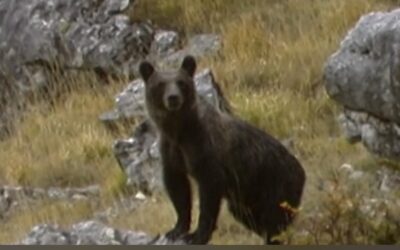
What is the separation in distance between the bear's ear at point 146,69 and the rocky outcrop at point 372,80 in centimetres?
176

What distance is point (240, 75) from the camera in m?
17.3

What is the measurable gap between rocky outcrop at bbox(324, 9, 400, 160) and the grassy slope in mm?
692

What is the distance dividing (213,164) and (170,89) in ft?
2.03

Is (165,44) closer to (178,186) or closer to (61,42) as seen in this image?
(61,42)

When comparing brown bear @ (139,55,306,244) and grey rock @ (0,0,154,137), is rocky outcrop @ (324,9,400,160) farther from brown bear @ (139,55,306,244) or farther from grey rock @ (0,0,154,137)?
grey rock @ (0,0,154,137)

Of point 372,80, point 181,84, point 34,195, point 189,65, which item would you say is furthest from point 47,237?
point 34,195

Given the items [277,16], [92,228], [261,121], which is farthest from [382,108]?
[277,16]

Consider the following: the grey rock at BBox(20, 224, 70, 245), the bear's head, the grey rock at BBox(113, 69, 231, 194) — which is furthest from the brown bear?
the grey rock at BBox(113, 69, 231, 194)

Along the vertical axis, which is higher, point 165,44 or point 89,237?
point 89,237

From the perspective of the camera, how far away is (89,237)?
10.9 meters

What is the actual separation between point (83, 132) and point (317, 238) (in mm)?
7421

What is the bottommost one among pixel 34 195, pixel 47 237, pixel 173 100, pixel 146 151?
pixel 34 195

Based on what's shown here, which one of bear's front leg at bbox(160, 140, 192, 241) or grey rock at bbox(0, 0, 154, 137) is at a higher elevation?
bear's front leg at bbox(160, 140, 192, 241)

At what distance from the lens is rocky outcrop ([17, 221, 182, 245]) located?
10.8 meters
